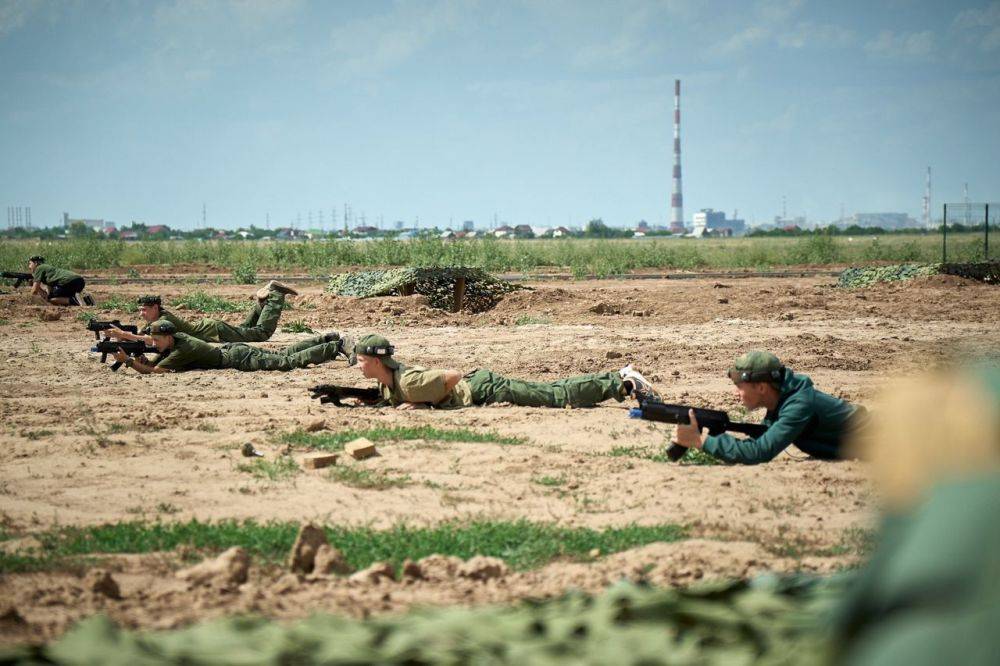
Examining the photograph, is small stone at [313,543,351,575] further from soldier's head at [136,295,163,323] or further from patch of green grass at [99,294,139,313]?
patch of green grass at [99,294,139,313]

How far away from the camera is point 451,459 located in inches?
340

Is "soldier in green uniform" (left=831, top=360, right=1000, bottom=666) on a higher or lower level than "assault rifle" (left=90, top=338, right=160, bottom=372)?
higher

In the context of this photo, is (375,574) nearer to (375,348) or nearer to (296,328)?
(375,348)

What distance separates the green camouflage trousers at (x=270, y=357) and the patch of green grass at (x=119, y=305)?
7263 mm

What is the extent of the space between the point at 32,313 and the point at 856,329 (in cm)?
1419

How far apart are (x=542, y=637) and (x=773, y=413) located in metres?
5.56

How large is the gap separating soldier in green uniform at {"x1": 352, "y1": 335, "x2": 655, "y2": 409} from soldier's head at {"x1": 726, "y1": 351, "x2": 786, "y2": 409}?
8.82ft

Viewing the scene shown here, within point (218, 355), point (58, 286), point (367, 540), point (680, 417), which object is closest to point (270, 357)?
point (218, 355)

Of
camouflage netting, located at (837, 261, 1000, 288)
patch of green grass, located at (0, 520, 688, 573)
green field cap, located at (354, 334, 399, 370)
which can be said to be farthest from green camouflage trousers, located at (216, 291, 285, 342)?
camouflage netting, located at (837, 261, 1000, 288)

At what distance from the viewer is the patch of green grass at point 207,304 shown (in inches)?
816

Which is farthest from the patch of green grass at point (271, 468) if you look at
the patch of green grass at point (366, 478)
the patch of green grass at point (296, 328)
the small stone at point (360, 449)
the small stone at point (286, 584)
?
the patch of green grass at point (296, 328)

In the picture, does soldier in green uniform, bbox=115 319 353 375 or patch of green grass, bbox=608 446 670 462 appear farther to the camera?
soldier in green uniform, bbox=115 319 353 375

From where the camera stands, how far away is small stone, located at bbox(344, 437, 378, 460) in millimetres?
8516

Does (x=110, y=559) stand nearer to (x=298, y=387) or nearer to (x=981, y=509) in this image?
(x=981, y=509)
